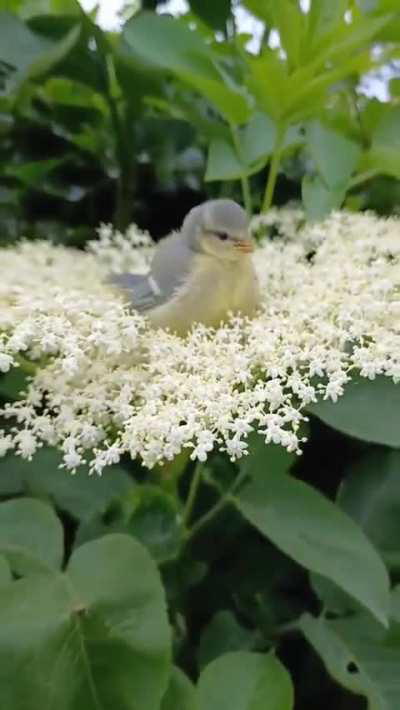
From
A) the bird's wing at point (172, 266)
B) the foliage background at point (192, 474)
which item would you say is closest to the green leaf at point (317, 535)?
the foliage background at point (192, 474)

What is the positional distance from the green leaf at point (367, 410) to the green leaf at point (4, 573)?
0.11 meters

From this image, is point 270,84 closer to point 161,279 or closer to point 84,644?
point 161,279

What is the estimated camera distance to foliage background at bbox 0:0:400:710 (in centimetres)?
28

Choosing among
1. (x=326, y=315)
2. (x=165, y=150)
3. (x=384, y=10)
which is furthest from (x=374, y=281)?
(x=165, y=150)

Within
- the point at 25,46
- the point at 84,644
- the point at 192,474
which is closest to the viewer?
the point at 84,644

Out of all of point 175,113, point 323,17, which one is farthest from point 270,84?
point 175,113

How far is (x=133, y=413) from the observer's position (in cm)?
32

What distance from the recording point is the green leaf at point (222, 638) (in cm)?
35

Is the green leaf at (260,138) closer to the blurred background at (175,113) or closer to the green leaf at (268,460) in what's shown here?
the blurred background at (175,113)

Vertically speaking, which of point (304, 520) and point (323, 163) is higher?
point (323, 163)

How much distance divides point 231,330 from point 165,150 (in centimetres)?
26

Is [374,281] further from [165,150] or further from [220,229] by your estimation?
[165,150]

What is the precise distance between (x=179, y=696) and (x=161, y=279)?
0.59ft

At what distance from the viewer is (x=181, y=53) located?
1.46 feet
